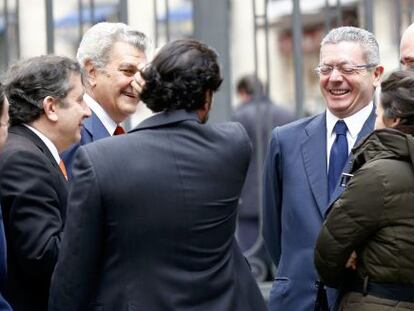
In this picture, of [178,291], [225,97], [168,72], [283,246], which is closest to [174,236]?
[178,291]

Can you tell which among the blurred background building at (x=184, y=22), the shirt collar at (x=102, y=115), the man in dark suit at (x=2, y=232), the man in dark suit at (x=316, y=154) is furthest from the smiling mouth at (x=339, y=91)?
the man in dark suit at (x=2, y=232)

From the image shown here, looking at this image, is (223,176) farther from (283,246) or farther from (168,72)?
(283,246)

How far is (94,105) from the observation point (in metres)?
4.98

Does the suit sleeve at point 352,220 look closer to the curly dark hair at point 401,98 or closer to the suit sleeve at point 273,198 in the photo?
the curly dark hair at point 401,98

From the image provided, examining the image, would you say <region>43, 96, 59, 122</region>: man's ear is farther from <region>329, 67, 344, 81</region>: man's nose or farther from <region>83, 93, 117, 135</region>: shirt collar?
<region>329, 67, 344, 81</region>: man's nose

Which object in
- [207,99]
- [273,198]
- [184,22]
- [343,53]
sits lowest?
[273,198]

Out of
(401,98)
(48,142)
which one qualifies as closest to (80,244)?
(48,142)

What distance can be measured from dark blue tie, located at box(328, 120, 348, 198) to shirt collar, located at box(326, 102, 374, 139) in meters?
0.02

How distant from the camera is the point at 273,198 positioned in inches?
199

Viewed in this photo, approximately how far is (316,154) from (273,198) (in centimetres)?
29

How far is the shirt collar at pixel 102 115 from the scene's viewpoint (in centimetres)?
495

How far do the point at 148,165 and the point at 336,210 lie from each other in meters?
0.78

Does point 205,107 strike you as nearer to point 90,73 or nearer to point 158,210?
point 158,210

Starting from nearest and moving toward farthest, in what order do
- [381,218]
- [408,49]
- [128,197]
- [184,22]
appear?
[128,197] → [381,218] → [408,49] → [184,22]
